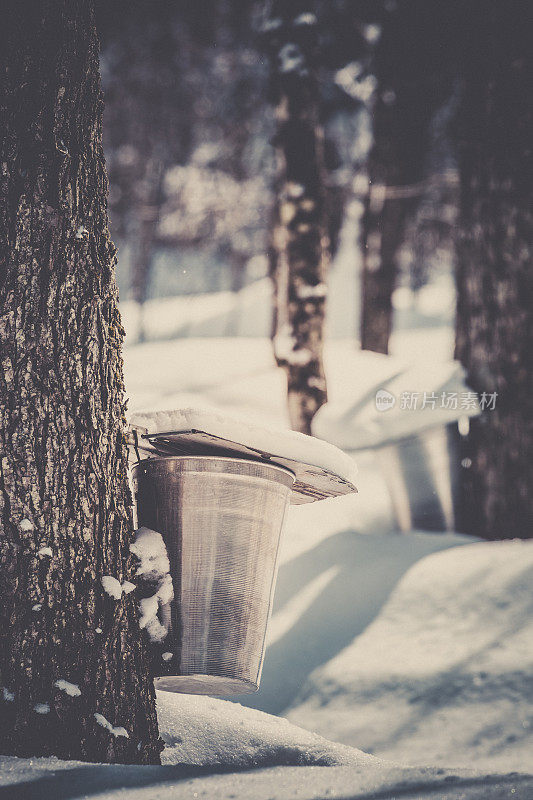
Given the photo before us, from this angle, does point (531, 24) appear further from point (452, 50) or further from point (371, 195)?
point (371, 195)

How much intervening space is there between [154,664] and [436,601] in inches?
69.6

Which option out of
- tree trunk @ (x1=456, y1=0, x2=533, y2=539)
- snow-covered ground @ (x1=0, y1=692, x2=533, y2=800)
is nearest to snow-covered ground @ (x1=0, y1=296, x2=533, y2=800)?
snow-covered ground @ (x1=0, y1=692, x2=533, y2=800)

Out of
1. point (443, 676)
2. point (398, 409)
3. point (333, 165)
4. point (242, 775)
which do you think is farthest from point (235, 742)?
point (333, 165)

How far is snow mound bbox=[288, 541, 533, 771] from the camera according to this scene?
7.84ft

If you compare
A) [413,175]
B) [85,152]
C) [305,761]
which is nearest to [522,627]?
[305,761]

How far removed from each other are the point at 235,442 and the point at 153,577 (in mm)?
410

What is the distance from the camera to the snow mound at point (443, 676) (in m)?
2.39

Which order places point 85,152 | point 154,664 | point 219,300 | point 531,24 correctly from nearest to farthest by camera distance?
point 85,152
point 154,664
point 531,24
point 219,300

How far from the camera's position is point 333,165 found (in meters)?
9.34

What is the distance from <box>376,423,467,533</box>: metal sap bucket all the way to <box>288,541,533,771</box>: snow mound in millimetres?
851

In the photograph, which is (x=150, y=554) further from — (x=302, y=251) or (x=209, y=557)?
(x=302, y=251)

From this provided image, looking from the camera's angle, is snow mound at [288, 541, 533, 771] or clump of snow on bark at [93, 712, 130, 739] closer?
clump of snow on bark at [93, 712, 130, 739]

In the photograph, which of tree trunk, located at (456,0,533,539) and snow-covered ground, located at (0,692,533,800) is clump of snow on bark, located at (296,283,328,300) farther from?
snow-covered ground, located at (0,692,533,800)

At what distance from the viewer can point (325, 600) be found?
339 cm
